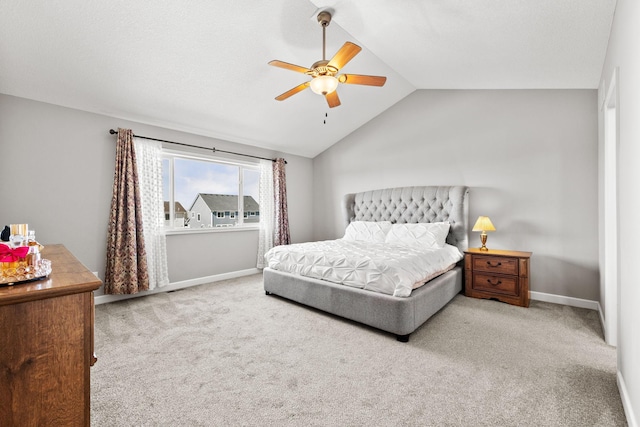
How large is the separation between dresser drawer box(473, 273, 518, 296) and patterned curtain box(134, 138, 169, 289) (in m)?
4.15

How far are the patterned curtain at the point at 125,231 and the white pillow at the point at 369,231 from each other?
3018mm

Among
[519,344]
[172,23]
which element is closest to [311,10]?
[172,23]

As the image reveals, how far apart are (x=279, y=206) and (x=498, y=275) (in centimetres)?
360

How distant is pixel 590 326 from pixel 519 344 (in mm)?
1001

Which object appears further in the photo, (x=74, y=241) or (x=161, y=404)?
(x=74, y=241)

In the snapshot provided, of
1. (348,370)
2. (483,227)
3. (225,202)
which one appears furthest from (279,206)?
(348,370)

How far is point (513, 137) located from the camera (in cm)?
382

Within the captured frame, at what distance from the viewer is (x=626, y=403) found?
164 cm

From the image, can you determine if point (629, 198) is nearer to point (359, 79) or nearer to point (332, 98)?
point (359, 79)

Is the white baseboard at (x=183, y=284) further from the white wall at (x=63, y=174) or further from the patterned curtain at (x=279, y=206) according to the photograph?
the patterned curtain at (x=279, y=206)

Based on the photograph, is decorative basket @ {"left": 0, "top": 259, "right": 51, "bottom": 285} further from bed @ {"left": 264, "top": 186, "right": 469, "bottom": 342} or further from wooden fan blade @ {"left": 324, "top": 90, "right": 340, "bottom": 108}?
wooden fan blade @ {"left": 324, "top": 90, "right": 340, "bottom": 108}

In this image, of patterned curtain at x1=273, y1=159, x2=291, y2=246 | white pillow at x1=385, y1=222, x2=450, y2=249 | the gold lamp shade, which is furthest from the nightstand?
patterned curtain at x1=273, y1=159, x2=291, y2=246

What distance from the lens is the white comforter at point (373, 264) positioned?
271 centimetres

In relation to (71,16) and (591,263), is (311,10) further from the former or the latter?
(591,263)
